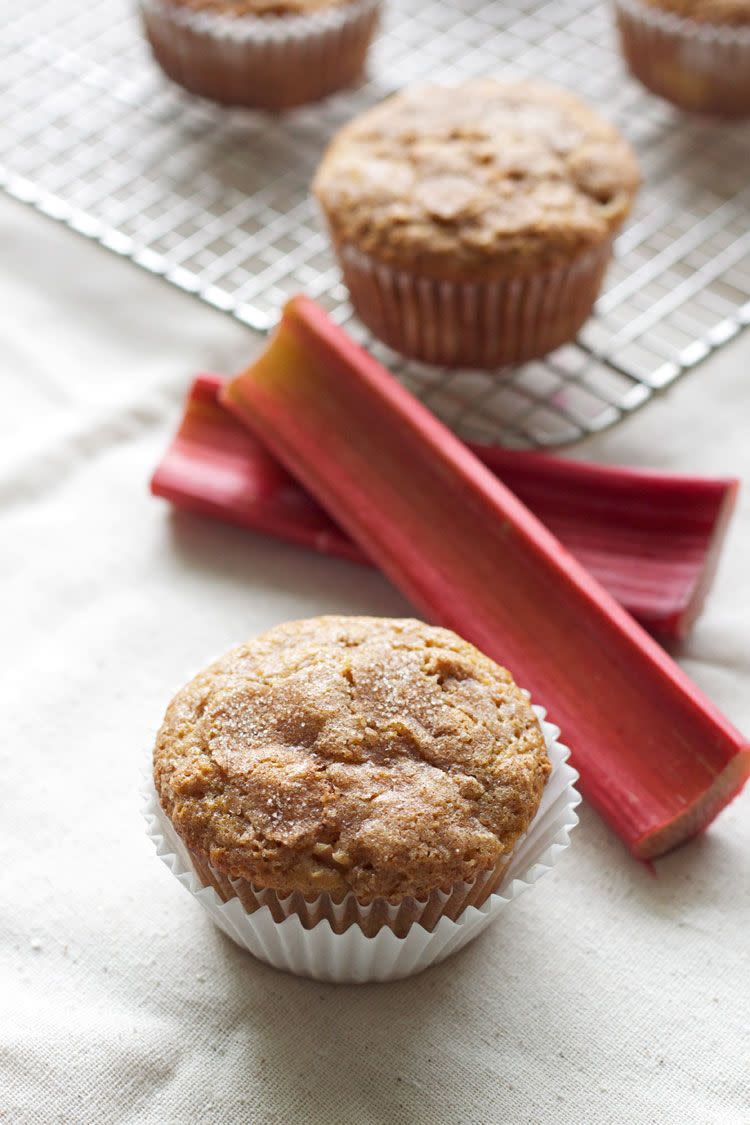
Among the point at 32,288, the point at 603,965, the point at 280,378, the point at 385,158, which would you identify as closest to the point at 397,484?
the point at 280,378

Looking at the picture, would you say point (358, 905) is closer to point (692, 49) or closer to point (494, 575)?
point (494, 575)

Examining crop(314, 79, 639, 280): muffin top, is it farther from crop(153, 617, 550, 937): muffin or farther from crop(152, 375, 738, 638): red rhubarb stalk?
crop(153, 617, 550, 937): muffin

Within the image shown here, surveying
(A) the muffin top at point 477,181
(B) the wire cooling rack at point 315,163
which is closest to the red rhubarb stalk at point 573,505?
(B) the wire cooling rack at point 315,163

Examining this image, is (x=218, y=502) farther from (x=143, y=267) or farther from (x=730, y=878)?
(x=730, y=878)

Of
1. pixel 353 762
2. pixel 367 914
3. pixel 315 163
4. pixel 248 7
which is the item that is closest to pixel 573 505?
pixel 353 762

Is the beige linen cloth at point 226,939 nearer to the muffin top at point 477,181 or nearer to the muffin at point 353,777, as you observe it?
the muffin at point 353,777
